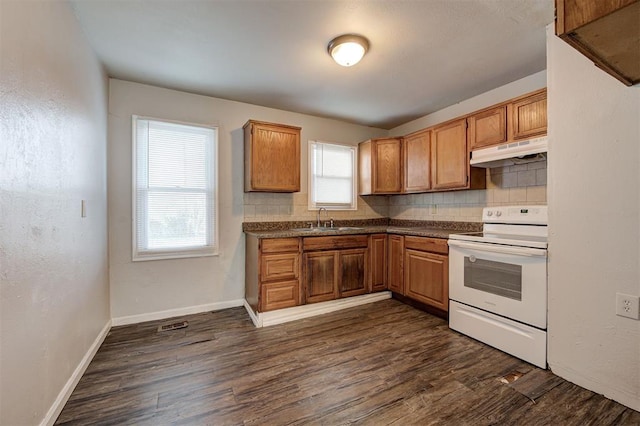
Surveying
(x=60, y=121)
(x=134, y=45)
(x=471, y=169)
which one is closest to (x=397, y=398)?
(x=471, y=169)

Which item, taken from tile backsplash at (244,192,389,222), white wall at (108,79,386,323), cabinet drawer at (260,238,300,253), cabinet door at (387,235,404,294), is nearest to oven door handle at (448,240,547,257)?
cabinet door at (387,235,404,294)

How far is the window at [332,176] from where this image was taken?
382 cm

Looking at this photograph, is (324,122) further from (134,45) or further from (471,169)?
(134,45)

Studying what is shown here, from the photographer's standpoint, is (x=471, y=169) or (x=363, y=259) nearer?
(x=471, y=169)

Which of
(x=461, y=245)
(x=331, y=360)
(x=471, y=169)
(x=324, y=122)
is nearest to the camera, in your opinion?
(x=331, y=360)

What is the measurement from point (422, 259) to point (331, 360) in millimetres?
1553

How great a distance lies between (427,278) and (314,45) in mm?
2546

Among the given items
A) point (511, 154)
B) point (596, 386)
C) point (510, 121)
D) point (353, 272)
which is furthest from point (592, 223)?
point (353, 272)

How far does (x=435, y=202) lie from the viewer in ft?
12.0

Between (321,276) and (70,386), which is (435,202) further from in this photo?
(70,386)

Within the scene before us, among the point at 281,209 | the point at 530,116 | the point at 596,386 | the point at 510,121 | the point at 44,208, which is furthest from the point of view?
the point at 281,209

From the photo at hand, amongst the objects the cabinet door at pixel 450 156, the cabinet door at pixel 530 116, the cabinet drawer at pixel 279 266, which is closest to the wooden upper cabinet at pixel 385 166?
the cabinet door at pixel 450 156

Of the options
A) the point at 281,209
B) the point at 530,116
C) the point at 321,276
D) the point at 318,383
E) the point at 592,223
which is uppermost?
the point at 530,116

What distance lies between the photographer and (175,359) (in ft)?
6.94
